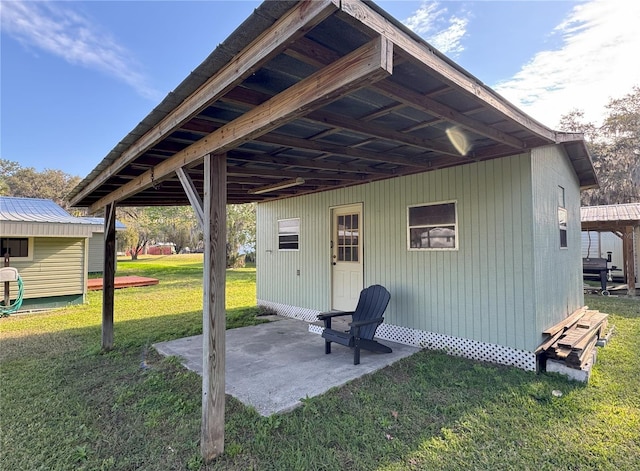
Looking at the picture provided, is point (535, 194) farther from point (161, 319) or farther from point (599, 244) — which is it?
point (599, 244)

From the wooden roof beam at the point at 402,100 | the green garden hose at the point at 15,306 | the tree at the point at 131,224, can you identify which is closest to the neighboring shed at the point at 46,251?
the green garden hose at the point at 15,306

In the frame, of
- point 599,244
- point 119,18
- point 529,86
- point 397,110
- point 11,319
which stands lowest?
point 11,319

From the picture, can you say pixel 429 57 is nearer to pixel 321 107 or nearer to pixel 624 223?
pixel 321 107

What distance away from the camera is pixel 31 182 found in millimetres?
24609

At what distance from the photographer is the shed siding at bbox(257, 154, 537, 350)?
379 cm

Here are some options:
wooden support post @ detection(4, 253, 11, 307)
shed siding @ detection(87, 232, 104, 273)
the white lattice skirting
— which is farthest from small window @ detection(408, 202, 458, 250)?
shed siding @ detection(87, 232, 104, 273)

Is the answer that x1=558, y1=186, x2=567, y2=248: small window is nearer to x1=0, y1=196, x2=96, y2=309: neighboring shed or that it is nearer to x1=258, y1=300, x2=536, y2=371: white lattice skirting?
x1=258, y1=300, x2=536, y2=371: white lattice skirting

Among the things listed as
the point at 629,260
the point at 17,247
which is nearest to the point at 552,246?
the point at 629,260

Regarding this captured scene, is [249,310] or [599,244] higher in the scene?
[599,244]

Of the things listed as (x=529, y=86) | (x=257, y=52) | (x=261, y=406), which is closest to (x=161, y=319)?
(x=261, y=406)

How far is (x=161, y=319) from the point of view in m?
6.79

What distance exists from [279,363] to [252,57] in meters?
3.40

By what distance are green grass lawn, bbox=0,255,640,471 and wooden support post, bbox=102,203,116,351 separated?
0.45 metres

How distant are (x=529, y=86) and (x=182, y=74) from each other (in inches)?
355
